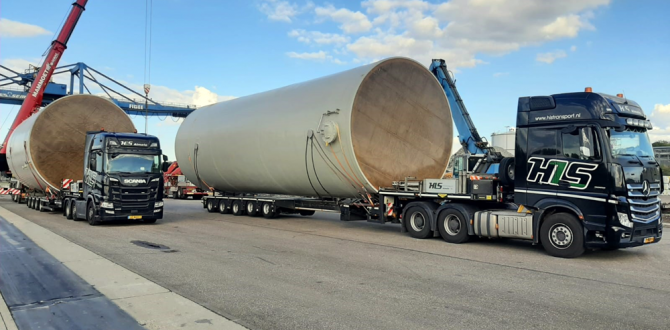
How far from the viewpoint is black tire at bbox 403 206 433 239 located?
42.0 feet

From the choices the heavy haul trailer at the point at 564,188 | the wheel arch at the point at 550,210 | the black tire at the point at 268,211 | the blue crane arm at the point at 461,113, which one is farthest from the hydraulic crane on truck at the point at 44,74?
the wheel arch at the point at 550,210

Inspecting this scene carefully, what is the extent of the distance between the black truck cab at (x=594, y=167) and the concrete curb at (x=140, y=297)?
7544mm

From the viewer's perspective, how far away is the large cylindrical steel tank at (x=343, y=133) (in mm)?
13695

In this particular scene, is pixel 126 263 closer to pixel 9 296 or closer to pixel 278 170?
pixel 9 296

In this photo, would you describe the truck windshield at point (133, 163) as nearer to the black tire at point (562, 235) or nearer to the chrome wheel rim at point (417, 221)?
the chrome wheel rim at point (417, 221)

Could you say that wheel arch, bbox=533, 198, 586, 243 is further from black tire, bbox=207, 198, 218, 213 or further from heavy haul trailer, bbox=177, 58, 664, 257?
black tire, bbox=207, 198, 218, 213

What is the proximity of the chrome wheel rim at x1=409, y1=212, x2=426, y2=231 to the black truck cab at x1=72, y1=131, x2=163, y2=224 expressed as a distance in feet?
28.7

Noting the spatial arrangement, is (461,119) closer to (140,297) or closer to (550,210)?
(550,210)

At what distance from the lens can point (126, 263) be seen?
30.1 ft

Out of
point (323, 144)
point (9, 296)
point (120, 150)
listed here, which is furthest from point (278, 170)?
point (9, 296)

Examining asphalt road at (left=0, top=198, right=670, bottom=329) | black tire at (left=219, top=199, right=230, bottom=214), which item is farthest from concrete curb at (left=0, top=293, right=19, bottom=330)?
black tire at (left=219, top=199, right=230, bottom=214)

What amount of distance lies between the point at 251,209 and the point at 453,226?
380 inches

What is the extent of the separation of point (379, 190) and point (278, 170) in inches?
160

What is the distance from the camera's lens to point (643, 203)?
32.2ft
